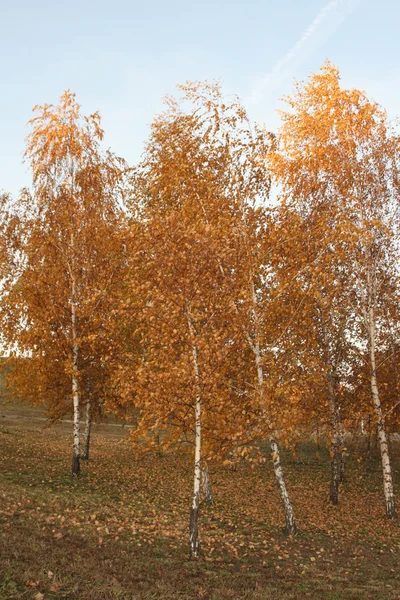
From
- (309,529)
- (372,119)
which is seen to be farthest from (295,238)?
(309,529)

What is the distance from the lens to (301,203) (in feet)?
65.3

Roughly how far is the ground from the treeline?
171 centimetres

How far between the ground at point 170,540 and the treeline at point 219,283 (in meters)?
1.71

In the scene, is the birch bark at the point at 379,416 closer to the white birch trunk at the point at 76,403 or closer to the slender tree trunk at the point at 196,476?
the slender tree trunk at the point at 196,476

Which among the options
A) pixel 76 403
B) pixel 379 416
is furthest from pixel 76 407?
pixel 379 416

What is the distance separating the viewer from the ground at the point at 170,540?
820cm

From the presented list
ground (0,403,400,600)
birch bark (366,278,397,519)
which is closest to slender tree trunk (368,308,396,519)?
birch bark (366,278,397,519)

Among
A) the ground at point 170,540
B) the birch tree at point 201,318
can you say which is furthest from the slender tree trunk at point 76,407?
the birch tree at point 201,318

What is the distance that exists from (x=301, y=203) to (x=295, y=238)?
217 inches

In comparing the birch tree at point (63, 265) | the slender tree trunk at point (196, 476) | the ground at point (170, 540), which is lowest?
the ground at point (170, 540)

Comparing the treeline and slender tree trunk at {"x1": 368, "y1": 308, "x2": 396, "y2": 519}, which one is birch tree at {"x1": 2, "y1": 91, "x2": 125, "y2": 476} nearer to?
the treeline

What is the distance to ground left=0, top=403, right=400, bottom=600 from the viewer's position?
820 cm

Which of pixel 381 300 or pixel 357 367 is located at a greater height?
pixel 381 300

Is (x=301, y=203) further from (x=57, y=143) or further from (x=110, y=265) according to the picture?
(x=57, y=143)
